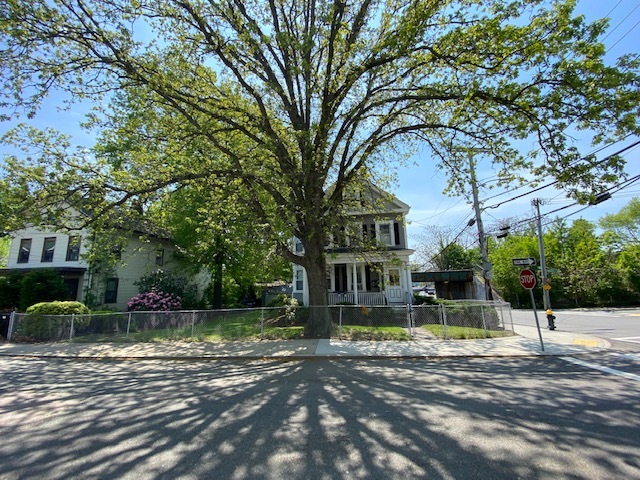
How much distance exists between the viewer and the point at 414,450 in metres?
3.62

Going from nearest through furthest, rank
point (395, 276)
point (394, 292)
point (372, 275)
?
point (394, 292) → point (395, 276) → point (372, 275)

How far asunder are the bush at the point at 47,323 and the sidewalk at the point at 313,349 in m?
0.82

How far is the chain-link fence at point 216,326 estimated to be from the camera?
41.5 feet

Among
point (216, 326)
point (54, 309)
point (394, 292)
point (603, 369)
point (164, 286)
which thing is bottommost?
point (603, 369)

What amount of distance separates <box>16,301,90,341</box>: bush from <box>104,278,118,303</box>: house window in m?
8.18

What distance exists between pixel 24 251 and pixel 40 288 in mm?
7191

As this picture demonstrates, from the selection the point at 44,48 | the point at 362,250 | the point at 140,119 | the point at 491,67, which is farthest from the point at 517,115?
the point at 44,48

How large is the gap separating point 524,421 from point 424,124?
10.0m

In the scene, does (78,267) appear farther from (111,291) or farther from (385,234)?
(385,234)

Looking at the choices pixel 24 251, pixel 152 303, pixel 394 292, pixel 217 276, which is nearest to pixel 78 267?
pixel 24 251

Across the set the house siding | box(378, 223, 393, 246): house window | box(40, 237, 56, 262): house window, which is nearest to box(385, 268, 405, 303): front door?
box(378, 223, 393, 246): house window

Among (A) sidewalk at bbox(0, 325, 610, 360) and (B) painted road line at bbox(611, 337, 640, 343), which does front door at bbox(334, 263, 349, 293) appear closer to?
(A) sidewalk at bbox(0, 325, 610, 360)

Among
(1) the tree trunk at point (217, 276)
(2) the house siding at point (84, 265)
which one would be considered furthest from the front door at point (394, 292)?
(2) the house siding at point (84, 265)

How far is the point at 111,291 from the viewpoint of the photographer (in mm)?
21812
